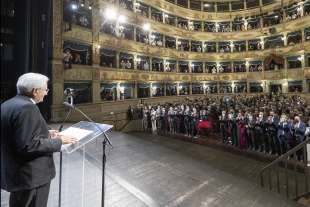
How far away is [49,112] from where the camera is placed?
1331 cm

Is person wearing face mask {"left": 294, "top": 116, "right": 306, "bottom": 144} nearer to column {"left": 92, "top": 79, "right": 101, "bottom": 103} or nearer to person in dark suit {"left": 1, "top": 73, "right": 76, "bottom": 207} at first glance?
person in dark suit {"left": 1, "top": 73, "right": 76, "bottom": 207}

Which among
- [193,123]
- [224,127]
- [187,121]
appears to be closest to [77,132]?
[224,127]

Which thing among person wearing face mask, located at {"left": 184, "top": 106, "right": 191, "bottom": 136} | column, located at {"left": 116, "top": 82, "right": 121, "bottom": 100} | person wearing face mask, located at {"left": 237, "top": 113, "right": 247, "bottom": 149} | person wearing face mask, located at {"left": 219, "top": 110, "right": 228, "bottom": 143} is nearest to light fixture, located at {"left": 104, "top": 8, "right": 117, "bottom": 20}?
column, located at {"left": 116, "top": 82, "right": 121, "bottom": 100}

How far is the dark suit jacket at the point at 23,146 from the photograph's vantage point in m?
1.95

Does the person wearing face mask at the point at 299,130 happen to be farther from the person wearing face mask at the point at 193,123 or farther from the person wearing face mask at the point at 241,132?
the person wearing face mask at the point at 193,123

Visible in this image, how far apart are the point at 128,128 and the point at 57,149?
47.8 feet

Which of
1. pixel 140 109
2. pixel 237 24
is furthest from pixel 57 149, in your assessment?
pixel 237 24

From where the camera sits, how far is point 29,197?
2.12 meters

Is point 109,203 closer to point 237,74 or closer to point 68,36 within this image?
point 68,36

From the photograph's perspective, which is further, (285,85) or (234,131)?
(285,85)

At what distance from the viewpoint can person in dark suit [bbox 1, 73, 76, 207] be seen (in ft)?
6.40

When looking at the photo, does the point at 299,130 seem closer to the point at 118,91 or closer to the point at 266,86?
the point at 118,91

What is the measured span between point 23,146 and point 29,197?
532 millimetres

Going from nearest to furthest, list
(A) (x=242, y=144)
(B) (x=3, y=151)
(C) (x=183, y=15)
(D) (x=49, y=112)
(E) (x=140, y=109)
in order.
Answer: (B) (x=3, y=151)
(A) (x=242, y=144)
(D) (x=49, y=112)
(E) (x=140, y=109)
(C) (x=183, y=15)
